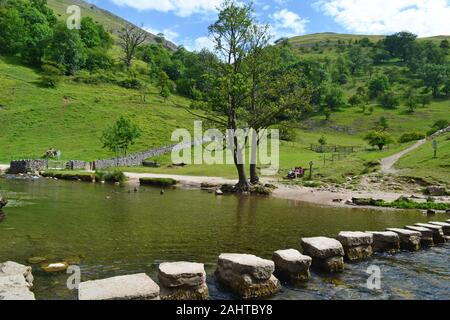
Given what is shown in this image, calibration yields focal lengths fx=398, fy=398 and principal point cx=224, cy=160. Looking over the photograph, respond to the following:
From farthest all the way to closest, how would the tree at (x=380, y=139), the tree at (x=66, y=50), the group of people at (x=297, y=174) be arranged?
the tree at (x=66, y=50) → the tree at (x=380, y=139) → the group of people at (x=297, y=174)

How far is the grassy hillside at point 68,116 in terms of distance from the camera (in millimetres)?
76750

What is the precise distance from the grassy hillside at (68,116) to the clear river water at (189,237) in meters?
48.6

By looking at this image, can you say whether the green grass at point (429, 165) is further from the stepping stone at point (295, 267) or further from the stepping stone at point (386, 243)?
the stepping stone at point (295, 267)

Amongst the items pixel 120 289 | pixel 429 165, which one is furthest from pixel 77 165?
pixel 120 289

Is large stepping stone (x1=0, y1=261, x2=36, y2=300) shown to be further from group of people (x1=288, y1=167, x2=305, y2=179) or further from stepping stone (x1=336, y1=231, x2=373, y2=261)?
group of people (x1=288, y1=167, x2=305, y2=179)

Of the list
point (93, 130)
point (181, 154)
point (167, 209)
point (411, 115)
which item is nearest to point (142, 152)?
point (181, 154)

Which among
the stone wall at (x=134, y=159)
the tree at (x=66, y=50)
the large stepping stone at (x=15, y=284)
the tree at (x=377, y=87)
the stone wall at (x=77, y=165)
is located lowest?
the large stepping stone at (x=15, y=284)

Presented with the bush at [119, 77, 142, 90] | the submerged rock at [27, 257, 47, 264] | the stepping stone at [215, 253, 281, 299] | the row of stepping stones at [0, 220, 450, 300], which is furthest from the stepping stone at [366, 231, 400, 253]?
the bush at [119, 77, 142, 90]

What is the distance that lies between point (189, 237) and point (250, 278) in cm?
707

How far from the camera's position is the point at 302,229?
1984 centimetres

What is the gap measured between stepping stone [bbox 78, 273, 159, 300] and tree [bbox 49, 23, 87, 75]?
474ft

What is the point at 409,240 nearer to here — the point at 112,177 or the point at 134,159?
the point at 112,177

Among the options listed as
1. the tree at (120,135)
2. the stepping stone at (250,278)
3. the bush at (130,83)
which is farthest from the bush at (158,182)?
the bush at (130,83)
